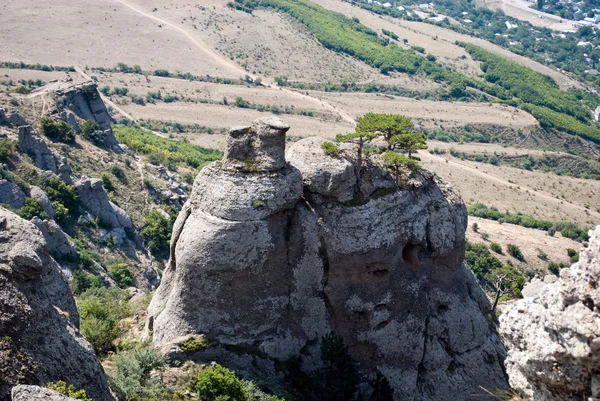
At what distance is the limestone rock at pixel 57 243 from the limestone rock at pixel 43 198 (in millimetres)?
2254

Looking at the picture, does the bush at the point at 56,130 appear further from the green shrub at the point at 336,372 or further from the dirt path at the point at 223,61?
the dirt path at the point at 223,61

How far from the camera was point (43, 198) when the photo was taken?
57500 millimetres

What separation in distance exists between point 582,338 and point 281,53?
169 metres

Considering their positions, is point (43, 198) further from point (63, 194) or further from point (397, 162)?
point (397, 162)

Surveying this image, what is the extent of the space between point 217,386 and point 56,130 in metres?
49.7

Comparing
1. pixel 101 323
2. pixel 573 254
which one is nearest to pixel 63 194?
pixel 101 323

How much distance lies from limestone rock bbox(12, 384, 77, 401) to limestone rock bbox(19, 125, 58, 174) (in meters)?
46.8

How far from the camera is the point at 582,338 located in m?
15.6

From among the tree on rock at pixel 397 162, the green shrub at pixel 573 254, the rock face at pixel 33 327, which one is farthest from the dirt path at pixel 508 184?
the rock face at pixel 33 327

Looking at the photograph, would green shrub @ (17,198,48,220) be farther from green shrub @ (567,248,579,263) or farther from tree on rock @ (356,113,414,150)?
green shrub @ (567,248,579,263)

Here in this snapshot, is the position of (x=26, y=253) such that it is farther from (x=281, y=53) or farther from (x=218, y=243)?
(x=281, y=53)

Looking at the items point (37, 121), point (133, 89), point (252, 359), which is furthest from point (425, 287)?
point (133, 89)

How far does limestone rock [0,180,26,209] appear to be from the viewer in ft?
181

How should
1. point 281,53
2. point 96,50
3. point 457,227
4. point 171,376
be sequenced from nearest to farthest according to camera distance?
point 171,376
point 457,227
point 96,50
point 281,53
